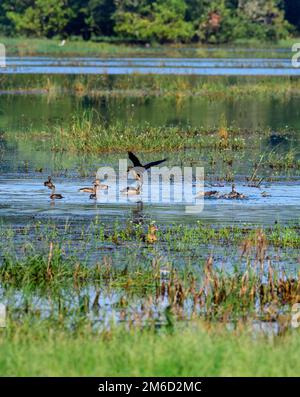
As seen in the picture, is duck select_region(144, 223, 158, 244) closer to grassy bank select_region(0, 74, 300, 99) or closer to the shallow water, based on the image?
grassy bank select_region(0, 74, 300, 99)

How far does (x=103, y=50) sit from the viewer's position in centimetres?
7200

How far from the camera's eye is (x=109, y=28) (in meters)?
82.8

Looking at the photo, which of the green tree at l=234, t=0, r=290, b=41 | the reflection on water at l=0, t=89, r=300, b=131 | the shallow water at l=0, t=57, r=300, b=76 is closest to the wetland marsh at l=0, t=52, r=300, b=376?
the reflection on water at l=0, t=89, r=300, b=131

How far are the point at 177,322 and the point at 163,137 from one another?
1493 cm

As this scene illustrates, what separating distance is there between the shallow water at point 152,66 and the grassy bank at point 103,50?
4507 millimetres

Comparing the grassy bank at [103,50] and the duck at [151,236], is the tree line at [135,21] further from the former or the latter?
the duck at [151,236]

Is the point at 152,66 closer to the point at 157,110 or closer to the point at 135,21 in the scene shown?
the point at 157,110

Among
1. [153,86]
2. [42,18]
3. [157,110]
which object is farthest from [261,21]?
[157,110]

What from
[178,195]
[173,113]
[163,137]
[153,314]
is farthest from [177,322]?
[173,113]

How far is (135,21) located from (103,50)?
29.0 feet

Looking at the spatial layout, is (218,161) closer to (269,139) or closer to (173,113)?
(269,139)

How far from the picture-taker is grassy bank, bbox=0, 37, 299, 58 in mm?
69625

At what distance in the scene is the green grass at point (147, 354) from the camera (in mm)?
8445

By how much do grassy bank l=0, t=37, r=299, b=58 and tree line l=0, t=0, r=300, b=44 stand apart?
4.68ft
